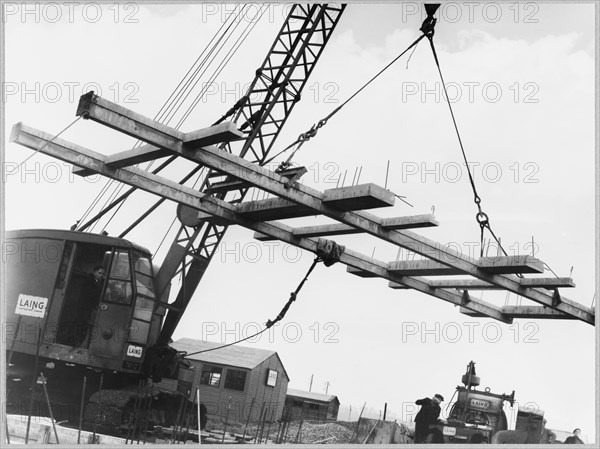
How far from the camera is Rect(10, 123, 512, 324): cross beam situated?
920cm

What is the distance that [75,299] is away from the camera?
1353cm

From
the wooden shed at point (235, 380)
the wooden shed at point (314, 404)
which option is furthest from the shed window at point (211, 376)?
the wooden shed at point (314, 404)

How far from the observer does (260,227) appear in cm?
1089

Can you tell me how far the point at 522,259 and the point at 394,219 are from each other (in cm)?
201

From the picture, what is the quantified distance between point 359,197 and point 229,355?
1123 inches

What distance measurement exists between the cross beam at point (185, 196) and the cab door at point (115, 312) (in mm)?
3978

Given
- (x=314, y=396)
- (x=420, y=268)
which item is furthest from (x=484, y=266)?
(x=314, y=396)

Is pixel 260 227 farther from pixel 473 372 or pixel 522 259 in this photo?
pixel 473 372

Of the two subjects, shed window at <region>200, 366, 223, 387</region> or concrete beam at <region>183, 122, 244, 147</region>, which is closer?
concrete beam at <region>183, 122, 244, 147</region>

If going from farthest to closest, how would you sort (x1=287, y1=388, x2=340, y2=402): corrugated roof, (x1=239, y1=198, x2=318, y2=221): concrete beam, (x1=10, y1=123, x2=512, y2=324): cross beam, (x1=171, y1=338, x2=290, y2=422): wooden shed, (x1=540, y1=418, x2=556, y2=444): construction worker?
(x1=287, y1=388, x2=340, y2=402): corrugated roof
(x1=171, y1=338, x2=290, y2=422): wooden shed
(x1=540, y1=418, x2=556, y2=444): construction worker
(x1=239, y1=198, x2=318, y2=221): concrete beam
(x1=10, y1=123, x2=512, y2=324): cross beam

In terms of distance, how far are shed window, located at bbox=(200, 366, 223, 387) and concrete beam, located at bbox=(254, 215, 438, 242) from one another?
2379 cm

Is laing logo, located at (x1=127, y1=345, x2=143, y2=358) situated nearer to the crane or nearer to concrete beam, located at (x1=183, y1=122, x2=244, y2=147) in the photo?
the crane

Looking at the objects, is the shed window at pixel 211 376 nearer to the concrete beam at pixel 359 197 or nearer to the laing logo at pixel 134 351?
the laing logo at pixel 134 351

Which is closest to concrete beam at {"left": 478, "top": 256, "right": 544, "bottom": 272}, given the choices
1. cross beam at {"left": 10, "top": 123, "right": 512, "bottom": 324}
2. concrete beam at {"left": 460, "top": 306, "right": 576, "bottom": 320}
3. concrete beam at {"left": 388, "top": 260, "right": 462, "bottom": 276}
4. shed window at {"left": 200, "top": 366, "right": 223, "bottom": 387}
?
concrete beam at {"left": 388, "top": 260, "right": 462, "bottom": 276}
